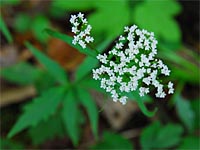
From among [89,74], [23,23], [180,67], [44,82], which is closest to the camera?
[89,74]

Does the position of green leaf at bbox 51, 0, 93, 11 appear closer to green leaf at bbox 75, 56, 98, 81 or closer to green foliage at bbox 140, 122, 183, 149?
green leaf at bbox 75, 56, 98, 81

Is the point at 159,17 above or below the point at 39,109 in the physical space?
above

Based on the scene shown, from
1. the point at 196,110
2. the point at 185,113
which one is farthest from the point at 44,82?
the point at 196,110

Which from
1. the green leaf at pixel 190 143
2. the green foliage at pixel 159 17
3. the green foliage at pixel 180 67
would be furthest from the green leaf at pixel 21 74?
the green leaf at pixel 190 143

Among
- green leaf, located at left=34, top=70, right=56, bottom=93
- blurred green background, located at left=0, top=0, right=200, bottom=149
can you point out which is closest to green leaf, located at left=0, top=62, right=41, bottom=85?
blurred green background, located at left=0, top=0, right=200, bottom=149

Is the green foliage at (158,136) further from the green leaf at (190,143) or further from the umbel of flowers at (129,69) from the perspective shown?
the umbel of flowers at (129,69)

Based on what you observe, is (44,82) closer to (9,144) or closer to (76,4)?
(9,144)
